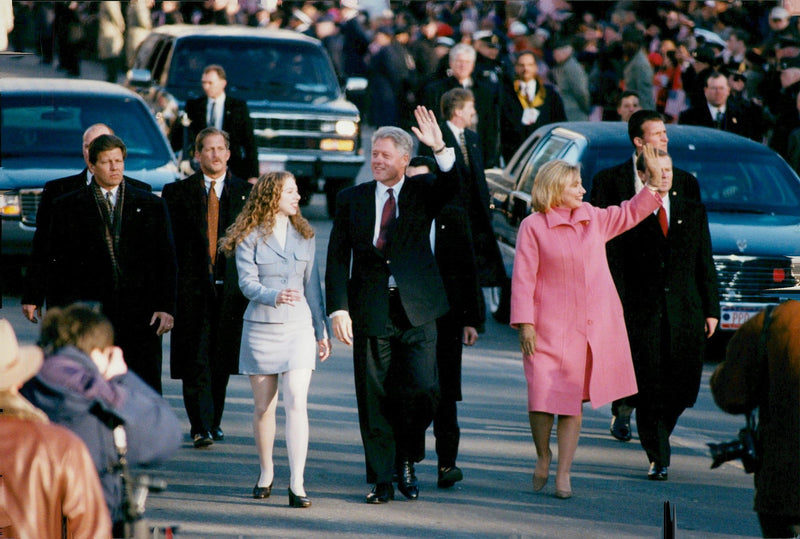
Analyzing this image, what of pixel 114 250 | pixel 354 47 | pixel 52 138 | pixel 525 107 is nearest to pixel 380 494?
pixel 114 250

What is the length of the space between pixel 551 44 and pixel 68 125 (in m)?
14.6

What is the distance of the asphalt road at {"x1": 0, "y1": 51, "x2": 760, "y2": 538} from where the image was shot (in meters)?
7.24

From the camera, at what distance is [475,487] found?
26.6ft

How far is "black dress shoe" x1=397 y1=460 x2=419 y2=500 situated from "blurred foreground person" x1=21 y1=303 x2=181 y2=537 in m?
3.33

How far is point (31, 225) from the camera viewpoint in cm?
1362

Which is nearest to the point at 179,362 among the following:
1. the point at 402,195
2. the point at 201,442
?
the point at 201,442

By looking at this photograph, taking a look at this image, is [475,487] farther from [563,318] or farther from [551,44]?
[551,44]

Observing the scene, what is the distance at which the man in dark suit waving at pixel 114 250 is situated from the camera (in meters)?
8.09

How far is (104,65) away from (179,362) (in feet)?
82.1

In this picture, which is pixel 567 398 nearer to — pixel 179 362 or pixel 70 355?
pixel 179 362

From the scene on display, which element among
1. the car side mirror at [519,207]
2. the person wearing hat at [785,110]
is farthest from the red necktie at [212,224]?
the person wearing hat at [785,110]

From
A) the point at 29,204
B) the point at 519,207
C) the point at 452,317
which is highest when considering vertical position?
the point at 452,317

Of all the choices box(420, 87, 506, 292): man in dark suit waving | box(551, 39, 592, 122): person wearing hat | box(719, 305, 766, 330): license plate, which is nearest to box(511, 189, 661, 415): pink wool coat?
box(420, 87, 506, 292): man in dark suit waving

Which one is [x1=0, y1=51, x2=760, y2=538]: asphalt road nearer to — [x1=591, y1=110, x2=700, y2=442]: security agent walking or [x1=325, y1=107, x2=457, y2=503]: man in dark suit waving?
[x1=325, y1=107, x2=457, y2=503]: man in dark suit waving
